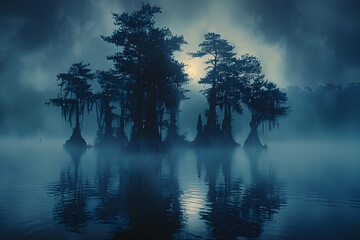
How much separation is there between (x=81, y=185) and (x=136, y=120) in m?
27.8

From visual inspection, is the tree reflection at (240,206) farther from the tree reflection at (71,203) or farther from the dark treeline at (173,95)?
the dark treeline at (173,95)

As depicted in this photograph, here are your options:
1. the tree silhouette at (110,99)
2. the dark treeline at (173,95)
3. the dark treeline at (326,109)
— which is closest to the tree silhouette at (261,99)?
the dark treeline at (173,95)

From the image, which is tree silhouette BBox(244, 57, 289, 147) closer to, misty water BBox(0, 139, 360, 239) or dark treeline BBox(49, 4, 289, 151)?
dark treeline BBox(49, 4, 289, 151)

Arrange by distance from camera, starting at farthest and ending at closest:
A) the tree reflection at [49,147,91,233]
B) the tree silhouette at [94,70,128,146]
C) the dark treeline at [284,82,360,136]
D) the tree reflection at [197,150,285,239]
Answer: the dark treeline at [284,82,360,136]
the tree silhouette at [94,70,128,146]
the tree reflection at [49,147,91,233]
the tree reflection at [197,150,285,239]

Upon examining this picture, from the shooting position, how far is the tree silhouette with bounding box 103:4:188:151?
4434cm

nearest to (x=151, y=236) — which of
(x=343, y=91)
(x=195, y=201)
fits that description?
(x=195, y=201)

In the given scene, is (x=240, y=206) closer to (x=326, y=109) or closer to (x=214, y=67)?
(x=214, y=67)

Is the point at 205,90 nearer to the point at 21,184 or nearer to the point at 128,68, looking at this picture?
the point at 128,68

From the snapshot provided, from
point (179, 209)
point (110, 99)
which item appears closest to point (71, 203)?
point (179, 209)

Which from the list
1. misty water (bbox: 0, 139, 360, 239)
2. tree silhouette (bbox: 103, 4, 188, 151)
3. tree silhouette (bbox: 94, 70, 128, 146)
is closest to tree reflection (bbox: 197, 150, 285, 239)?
misty water (bbox: 0, 139, 360, 239)

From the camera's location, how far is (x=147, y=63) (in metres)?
46.1

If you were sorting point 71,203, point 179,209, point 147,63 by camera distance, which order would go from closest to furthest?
point 179,209
point 71,203
point 147,63

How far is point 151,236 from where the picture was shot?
905 centimetres

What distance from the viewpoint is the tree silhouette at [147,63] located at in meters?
44.3
